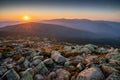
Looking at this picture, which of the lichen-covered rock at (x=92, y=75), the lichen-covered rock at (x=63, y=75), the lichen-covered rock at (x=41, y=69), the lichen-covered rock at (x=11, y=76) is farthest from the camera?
the lichen-covered rock at (x=41, y=69)

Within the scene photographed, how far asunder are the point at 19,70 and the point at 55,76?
524cm

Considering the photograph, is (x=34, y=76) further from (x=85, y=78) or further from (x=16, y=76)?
(x=85, y=78)

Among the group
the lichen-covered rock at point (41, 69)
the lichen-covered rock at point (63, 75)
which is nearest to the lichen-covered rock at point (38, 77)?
the lichen-covered rock at point (41, 69)

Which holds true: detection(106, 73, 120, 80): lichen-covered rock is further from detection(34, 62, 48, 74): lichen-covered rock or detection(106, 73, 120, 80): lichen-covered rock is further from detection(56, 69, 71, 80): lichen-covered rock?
detection(34, 62, 48, 74): lichen-covered rock

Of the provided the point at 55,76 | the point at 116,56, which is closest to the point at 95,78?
the point at 55,76

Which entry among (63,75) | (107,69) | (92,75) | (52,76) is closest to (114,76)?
(107,69)

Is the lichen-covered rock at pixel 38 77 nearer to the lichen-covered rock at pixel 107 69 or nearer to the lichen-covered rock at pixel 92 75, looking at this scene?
the lichen-covered rock at pixel 92 75

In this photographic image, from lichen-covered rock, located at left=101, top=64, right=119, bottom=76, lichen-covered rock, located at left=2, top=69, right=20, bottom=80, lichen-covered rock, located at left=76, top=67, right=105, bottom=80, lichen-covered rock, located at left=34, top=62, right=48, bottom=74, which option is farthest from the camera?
lichen-covered rock, located at left=34, top=62, right=48, bottom=74

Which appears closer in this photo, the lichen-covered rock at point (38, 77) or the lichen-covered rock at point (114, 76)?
the lichen-covered rock at point (114, 76)

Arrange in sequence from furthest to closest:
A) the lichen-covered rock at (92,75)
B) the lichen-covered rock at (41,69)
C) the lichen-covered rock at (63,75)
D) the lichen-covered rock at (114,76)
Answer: the lichen-covered rock at (41,69)
the lichen-covered rock at (63,75)
the lichen-covered rock at (92,75)
the lichen-covered rock at (114,76)

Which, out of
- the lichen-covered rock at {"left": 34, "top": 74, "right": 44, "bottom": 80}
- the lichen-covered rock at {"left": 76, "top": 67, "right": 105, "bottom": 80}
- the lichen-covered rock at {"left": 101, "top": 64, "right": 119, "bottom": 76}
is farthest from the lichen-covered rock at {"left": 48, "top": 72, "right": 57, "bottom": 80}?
the lichen-covered rock at {"left": 101, "top": 64, "right": 119, "bottom": 76}

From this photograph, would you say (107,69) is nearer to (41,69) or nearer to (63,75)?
(63,75)

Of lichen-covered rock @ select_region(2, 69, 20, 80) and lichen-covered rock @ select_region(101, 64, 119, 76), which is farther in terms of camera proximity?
lichen-covered rock @ select_region(2, 69, 20, 80)

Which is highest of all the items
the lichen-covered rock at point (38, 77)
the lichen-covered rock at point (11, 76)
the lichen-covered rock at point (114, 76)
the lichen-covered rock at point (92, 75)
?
the lichen-covered rock at point (114, 76)
